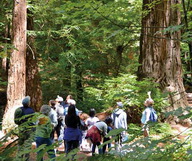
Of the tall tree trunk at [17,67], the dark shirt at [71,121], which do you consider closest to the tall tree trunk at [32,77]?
the tall tree trunk at [17,67]

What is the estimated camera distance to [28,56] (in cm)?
958

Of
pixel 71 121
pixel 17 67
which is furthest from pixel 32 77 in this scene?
pixel 71 121

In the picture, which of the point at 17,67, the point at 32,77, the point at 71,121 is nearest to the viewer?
the point at 71,121

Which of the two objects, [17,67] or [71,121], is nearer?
[71,121]

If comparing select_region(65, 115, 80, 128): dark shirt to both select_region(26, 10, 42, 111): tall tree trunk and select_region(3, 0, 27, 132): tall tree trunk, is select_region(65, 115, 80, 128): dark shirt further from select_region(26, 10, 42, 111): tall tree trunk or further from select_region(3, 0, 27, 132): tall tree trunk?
select_region(26, 10, 42, 111): tall tree trunk

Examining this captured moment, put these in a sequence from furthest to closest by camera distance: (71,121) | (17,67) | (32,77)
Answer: (32,77) → (17,67) → (71,121)

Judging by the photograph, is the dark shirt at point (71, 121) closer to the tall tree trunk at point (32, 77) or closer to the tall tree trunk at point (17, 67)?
the tall tree trunk at point (17, 67)

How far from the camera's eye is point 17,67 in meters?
7.71

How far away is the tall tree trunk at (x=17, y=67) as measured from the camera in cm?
753

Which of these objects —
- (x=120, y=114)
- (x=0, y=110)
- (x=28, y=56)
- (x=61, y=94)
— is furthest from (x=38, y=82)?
(x=120, y=114)

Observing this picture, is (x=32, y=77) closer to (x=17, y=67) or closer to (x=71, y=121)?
(x=17, y=67)

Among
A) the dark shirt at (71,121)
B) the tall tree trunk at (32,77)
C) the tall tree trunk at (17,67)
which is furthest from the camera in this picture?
the tall tree trunk at (32,77)

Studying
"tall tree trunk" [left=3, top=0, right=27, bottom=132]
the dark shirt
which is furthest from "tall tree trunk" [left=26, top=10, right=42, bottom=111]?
the dark shirt

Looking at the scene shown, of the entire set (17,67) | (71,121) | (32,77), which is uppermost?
(17,67)
